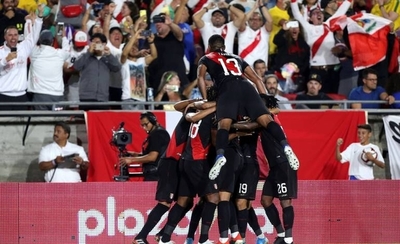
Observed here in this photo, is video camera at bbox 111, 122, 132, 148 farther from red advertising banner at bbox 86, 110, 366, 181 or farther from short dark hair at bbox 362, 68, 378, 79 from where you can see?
short dark hair at bbox 362, 68, 378, 79

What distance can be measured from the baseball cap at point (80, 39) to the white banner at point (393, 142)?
569 cm

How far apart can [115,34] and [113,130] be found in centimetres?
210

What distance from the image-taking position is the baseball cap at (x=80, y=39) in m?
21.2

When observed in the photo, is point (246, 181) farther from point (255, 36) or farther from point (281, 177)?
point (255, 36)

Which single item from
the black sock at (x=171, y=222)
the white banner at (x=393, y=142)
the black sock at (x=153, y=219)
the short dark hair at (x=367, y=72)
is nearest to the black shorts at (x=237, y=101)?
the black sock at (x=171, y=222)

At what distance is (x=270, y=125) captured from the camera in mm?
16328

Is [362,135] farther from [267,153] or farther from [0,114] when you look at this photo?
[0,114]

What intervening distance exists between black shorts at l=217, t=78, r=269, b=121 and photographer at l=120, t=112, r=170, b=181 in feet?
8.39

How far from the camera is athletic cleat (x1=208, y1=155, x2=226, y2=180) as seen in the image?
51.9ft

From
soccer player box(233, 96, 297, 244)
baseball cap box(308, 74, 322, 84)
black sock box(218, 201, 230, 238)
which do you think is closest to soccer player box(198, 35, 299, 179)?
soccer player box(233, 96, 297, 244)

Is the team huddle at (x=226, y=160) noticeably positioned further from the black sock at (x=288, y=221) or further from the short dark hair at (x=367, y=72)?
the short dark hair at (x=367, y=72)

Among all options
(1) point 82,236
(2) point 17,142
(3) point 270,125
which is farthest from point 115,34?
(3) point 270,125

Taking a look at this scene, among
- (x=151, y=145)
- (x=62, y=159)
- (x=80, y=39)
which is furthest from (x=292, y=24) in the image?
(x=62, y=159)

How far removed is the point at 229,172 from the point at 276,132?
868mm
